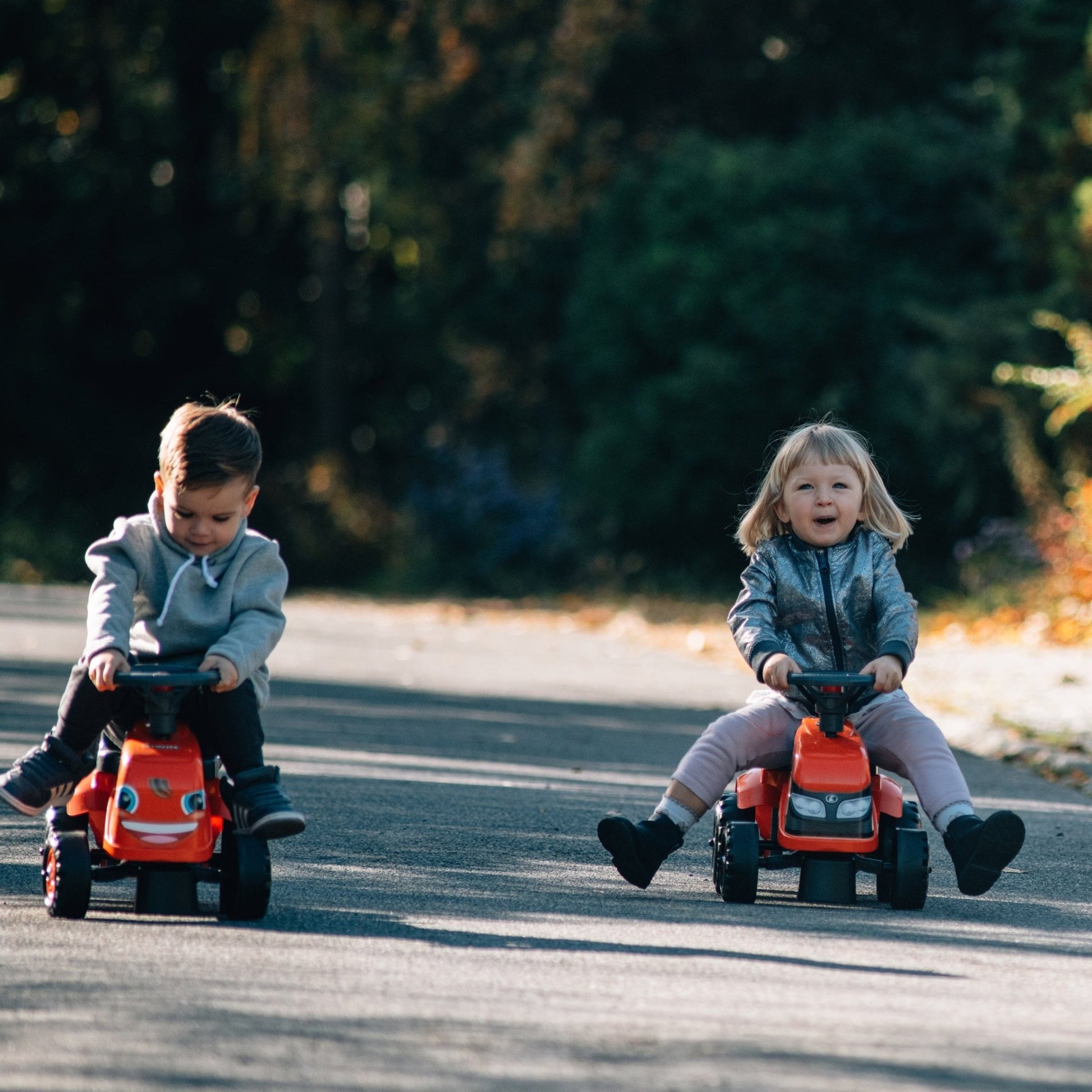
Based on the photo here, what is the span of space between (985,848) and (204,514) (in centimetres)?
220

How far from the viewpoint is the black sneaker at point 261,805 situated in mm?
4727

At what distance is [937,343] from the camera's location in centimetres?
1980

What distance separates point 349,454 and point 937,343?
10.5 metres

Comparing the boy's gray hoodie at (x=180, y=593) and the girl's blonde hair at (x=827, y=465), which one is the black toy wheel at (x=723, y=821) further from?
the boy's gray hoodie at (x=180, y=593)

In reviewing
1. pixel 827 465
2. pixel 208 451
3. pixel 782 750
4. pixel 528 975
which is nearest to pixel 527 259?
pixel 827 465

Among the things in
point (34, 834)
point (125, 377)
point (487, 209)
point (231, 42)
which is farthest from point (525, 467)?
point (34, 834)

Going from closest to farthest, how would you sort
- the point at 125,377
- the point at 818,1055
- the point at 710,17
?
the point at 818,1055
the point at 710,17
the point at 125,377

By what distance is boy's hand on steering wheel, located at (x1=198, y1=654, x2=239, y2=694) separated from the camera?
4719 mm

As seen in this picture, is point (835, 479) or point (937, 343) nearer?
point (835, 479)

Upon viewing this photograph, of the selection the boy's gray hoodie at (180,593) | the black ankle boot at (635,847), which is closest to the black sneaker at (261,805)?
the boy's gray hoodie at (180,593)

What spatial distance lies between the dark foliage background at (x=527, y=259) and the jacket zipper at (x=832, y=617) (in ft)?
40.7

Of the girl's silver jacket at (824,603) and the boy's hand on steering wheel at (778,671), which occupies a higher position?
the girl's silver jacket at (824,603)

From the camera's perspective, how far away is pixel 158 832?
470cm

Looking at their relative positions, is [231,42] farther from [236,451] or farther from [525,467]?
[236,451]
